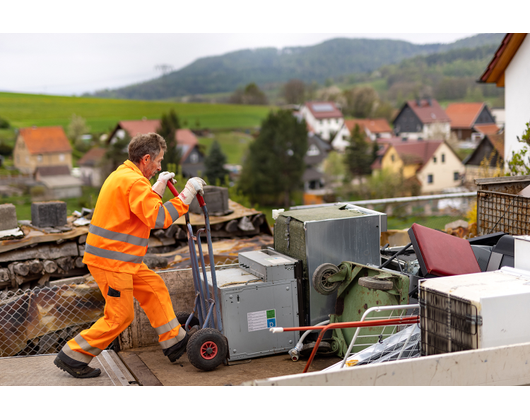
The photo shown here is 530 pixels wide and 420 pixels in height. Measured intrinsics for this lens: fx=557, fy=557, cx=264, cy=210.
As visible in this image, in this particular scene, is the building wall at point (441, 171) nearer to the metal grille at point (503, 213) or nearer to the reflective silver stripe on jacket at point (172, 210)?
the metal grille at point (503, 213)

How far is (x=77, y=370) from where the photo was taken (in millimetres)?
4328

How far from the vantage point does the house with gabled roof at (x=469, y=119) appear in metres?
85.3

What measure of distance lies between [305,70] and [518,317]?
124681mm

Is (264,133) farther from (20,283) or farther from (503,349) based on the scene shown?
(503,349)

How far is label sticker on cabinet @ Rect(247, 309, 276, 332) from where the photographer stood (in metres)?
4.89

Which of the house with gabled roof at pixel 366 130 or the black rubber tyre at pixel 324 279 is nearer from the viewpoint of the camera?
the black rubber tyre at pixel 324 279

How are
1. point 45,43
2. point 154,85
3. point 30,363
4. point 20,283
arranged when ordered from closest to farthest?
point 30,363
point 20,283
point 45,43
point 154,85

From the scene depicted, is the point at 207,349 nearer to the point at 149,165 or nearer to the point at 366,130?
the point at 149,165

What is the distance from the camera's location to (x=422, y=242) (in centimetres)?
445

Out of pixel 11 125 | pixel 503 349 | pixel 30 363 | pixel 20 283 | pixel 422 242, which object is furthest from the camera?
pixel 11 125

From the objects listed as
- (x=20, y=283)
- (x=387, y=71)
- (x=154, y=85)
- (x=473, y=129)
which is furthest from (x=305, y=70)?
(x=20, y=283)

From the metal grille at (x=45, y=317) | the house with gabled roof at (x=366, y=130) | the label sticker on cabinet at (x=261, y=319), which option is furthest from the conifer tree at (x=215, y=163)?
the label sticker on cabinet at (x=261, y=319)

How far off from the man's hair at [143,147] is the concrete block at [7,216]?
13.3 ft

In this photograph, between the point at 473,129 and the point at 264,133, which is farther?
the point at 473,129
